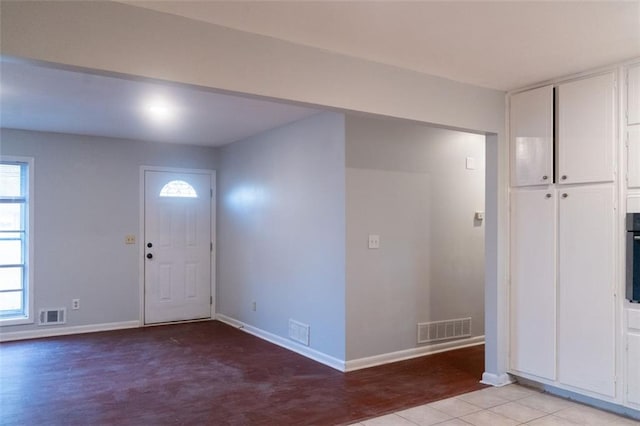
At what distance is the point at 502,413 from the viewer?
320 centimetres

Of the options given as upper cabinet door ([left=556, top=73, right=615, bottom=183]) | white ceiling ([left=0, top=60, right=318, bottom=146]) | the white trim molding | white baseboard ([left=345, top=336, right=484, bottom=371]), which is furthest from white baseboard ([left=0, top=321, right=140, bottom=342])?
upper cabinet door ([left=556, top=73, right=615, bottom=183])

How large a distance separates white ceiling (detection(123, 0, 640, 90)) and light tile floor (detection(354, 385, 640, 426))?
243 cm

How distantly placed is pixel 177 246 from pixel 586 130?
5077 mm

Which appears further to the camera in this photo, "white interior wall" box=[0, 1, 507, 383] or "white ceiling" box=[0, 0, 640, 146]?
"white ceiling" box=[0, 0, 640, 146]

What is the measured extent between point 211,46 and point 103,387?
2939mm

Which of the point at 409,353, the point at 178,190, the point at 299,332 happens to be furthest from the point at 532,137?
the point at 178,190

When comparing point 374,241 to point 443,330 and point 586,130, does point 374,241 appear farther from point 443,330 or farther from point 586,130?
point 586,130

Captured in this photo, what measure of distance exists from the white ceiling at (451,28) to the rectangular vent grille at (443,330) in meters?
2.62

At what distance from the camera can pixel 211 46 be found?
2.47 m

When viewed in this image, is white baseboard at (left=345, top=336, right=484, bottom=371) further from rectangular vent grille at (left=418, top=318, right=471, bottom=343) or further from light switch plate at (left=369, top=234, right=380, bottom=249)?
light switch plate at (left=369, top=234, right=380, bottom=249)

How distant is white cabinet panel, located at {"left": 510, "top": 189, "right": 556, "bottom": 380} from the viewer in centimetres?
351

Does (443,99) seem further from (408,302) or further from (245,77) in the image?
(408,302)

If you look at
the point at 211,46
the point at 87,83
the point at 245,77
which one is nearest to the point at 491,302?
the point at 245,77

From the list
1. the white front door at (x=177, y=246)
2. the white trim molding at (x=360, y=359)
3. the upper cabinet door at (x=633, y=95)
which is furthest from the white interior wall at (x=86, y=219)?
the upper cabinet door at (x=633, y=95)
